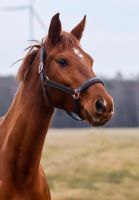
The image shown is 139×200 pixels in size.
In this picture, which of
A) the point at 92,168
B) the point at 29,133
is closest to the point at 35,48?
the point at 29,133

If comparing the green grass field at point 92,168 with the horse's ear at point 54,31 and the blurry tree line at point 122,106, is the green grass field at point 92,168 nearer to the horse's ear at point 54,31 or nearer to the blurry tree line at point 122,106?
the horse's ear at point 54,31

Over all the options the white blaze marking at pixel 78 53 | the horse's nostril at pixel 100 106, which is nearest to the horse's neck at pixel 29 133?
the white blaze marking at pixel 78 53

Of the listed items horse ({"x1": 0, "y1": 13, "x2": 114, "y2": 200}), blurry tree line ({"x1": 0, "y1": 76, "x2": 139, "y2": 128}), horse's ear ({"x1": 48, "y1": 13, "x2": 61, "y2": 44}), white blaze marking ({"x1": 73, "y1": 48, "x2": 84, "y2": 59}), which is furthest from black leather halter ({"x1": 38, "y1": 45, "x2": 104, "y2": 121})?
blurry tree line ({"x1": 0, "y1": 76, "x2": 139, "y2": 128})

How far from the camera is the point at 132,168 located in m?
17.7

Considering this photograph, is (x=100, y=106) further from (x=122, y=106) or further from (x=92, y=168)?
(x=122, y=106)

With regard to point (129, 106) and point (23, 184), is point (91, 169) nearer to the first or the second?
point (23, 184)

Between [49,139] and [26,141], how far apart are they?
18718 millimetres

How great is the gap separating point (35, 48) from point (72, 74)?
0.67 m

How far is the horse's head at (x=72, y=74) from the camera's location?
191 inches

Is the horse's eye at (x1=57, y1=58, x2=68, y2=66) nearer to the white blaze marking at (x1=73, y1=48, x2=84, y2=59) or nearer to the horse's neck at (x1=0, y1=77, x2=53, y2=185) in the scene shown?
the white blaze marking at (x1=73, y1=48, x2=84, y2=59)

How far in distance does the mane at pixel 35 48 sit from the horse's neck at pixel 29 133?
0.14 meters

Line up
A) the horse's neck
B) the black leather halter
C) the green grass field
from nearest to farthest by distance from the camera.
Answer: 1. the black leather halter
2. the horse's neck
3. the green grass field

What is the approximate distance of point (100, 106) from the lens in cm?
483

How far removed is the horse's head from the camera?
4.86 m
